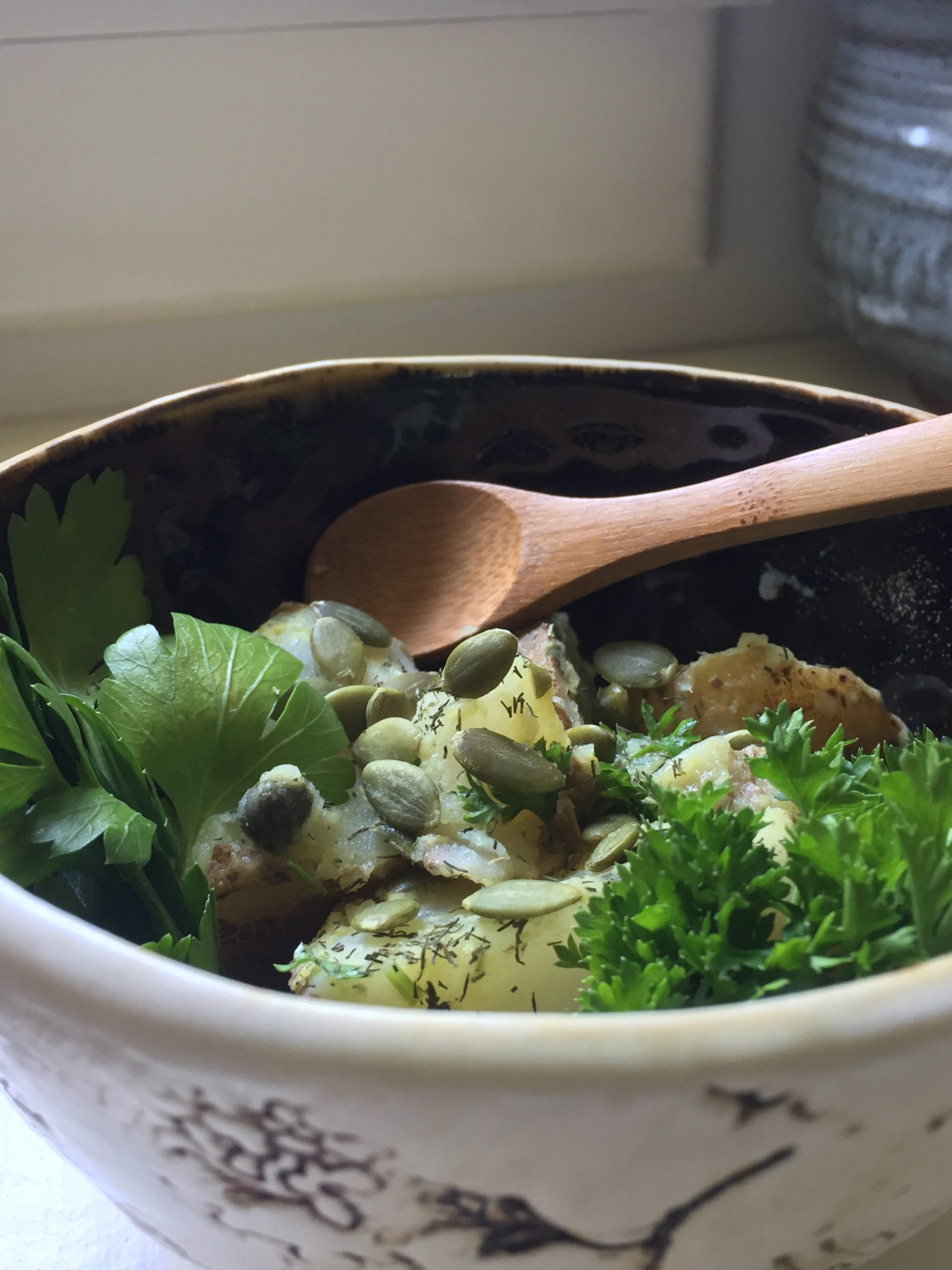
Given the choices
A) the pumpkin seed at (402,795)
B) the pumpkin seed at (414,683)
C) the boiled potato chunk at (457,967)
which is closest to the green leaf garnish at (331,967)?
the boiled potato chunk at (457,967)

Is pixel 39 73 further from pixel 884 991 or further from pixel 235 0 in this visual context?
pixel 884 991

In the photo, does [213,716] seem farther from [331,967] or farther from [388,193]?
[388,193]

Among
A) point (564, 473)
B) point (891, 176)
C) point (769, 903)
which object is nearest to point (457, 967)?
point (769, 903)

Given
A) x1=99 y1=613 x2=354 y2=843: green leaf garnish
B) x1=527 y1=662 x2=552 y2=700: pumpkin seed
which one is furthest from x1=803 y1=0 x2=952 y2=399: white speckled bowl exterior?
x1=99 y1=613 x2=354 y2=843: green leaf garnish

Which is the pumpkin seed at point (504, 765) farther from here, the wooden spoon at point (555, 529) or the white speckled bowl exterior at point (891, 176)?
the white speckled bowl exterior at point (891, 176)

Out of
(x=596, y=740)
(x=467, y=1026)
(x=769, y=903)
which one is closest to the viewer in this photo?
(x=467, y=1026)

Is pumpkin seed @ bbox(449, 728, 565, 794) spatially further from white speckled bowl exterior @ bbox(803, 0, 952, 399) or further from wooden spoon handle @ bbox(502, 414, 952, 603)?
white speckled bowl exterior @ bbox(803, 0, 952, 399)

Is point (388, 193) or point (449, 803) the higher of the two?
point (388, 193)
